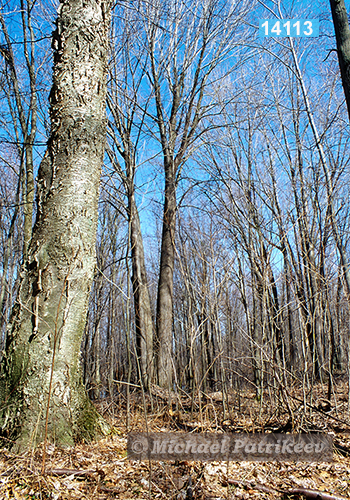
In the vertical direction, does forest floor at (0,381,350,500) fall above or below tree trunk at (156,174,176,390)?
below

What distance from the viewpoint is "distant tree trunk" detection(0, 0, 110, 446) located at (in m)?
2.38

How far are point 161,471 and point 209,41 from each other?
813cm

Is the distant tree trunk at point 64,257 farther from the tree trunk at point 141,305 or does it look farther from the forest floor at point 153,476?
the tree trunk at point 141,305

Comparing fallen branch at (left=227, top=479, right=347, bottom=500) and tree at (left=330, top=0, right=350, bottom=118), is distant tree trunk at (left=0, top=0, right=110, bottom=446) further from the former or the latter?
tree at (left=330, top=0, right=350, bottom=118)

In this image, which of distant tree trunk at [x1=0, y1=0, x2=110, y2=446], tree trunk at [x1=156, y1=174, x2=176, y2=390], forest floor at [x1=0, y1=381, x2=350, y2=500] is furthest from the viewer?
tree trunk at [x1=156, y1=174, x2=176, y2=390]

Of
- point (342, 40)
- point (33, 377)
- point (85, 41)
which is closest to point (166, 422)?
point (33, 377)

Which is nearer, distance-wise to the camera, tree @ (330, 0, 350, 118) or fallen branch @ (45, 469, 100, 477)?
fallen branch @ (45, 469, 100, 477)

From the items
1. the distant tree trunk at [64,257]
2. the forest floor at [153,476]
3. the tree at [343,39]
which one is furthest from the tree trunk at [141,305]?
the tree at [343,39]

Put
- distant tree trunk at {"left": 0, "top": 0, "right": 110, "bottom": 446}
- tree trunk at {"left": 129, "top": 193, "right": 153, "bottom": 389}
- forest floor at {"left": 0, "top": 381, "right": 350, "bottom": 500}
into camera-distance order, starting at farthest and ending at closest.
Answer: tree trunk at {"left": 129, "top": 193, "right": 153, "bottom": 389}
distant tree trunk at {"left": 0, "top": 0, "right": 110, "bottom": 446}
forest floor at {"left": 0, "top": 381, "right": 350, "bottom": 500}

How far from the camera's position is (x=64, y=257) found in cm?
266

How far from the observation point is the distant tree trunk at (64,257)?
7.82 ft

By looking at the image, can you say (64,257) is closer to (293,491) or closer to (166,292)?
(293,491)

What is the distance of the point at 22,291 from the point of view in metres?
2.58

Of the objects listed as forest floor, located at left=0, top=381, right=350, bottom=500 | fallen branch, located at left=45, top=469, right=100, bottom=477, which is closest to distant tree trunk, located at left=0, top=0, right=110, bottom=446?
forest floor, located at left=0, top=381, right=350, bottom=500
